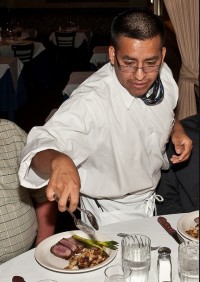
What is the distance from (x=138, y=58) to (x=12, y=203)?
74 cm

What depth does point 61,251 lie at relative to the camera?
1.71 metres

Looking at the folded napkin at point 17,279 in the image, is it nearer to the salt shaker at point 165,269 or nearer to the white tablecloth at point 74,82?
the salt shaker at point 165,269

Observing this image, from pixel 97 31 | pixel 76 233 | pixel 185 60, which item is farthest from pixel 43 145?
pixel 97 31

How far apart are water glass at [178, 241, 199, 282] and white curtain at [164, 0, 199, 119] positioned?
227 centimetres

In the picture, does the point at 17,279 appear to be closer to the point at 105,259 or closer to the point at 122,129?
the point at 105,259

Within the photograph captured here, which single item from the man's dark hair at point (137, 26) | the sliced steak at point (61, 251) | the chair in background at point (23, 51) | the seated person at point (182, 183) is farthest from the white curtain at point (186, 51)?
the chair in background at point (23, 51)

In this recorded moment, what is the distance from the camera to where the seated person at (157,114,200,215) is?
2.41 meters

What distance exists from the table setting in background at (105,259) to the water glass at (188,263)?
12 millimetres

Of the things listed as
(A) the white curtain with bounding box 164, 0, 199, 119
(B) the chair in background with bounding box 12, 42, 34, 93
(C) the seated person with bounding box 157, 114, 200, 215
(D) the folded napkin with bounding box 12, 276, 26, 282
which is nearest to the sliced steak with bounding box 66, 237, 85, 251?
(D) the folded napkin with bounding box 12, 276, 26, 282

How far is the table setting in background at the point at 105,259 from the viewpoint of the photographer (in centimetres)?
159

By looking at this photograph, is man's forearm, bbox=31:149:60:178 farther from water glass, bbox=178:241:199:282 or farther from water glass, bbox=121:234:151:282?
water glass, bbox=178:241:199:282

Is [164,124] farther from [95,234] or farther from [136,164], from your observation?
[95,234]

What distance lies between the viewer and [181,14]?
151 inches

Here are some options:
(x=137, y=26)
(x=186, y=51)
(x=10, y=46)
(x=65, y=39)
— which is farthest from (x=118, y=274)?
(x=65, y=39)
